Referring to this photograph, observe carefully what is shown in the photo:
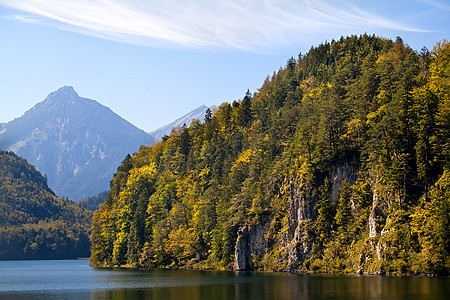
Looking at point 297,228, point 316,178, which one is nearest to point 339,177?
point 316,178

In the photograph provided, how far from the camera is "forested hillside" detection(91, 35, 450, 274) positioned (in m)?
96.1

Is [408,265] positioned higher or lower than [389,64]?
lower

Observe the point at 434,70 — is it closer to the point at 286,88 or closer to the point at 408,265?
the point at 408,265

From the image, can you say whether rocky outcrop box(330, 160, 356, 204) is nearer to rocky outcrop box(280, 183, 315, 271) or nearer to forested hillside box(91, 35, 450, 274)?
forested hillside box(91, 35, 450, 274)

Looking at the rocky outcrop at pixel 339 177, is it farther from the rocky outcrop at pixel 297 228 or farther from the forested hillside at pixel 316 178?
the rocky outcrop at pixel 297 228

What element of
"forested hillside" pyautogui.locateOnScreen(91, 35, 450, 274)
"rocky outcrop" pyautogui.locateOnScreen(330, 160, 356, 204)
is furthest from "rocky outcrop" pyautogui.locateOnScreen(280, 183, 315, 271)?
"rocky outcrop" pyautogui.locateOnScreen(330, 160, 356, 204)

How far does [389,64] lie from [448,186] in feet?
136

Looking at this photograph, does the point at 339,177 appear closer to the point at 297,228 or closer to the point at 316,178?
the point at 316,178

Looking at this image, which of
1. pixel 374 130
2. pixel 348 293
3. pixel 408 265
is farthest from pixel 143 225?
pixel 348 293

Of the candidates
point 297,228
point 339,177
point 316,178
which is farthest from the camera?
point 316,178

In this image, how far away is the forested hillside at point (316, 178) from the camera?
96062 millimetres

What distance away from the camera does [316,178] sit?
120m

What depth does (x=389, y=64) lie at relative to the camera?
12031 cm

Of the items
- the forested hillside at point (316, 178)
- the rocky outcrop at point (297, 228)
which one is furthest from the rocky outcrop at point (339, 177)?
the rocky outcrop at point (297, 228)
